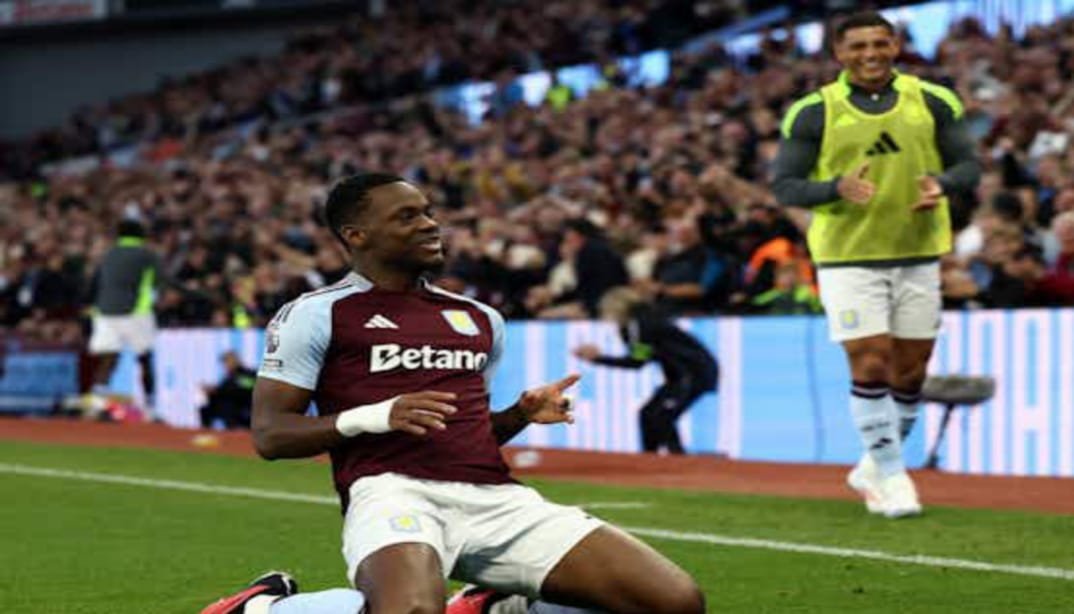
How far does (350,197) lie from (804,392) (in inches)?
356

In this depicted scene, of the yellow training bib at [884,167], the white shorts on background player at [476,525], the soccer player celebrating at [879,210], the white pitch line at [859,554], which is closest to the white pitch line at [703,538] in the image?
the white pitch line at [859,554]

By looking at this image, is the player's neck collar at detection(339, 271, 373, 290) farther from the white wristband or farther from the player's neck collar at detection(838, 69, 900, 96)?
the player's neck collar at detection(838, 69, 900, 96)

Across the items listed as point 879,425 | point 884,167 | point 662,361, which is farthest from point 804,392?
point 884,167

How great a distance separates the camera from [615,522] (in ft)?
33.1

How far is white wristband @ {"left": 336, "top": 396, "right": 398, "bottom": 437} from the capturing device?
5.38 metres

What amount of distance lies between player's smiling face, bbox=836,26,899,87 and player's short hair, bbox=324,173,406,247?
13.3 ft

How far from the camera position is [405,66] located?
32.4 metres

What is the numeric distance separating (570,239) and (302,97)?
18205mm

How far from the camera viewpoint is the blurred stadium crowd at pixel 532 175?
15.5m

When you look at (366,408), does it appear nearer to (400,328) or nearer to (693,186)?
(400,328)

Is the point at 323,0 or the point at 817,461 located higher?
the point at 323,0

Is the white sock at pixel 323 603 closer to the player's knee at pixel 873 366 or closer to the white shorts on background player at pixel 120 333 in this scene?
the player's knee at pixel 873 366

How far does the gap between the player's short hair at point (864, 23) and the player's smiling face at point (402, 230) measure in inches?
161

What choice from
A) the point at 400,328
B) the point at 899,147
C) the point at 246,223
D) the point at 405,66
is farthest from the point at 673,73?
the point at 400,328
